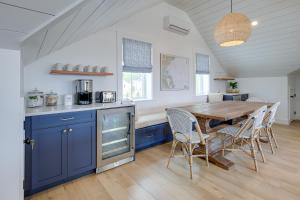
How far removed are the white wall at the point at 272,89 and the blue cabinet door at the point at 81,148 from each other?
5555 millimetres

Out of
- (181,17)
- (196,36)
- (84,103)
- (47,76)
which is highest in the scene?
(181,17)

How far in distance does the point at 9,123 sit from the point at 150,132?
2.44 m

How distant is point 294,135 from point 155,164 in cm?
361

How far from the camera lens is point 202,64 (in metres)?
5.03

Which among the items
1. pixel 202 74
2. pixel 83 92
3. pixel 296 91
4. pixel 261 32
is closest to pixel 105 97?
pixel 83 92

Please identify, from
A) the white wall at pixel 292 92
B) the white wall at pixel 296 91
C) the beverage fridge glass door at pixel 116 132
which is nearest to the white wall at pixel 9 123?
the beverage fridge glass door at pixel 116 132

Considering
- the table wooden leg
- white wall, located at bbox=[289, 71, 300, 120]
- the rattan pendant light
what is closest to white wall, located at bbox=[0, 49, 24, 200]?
the table wooden leg

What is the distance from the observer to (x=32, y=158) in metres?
1.78

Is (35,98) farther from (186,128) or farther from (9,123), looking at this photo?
(186,128)

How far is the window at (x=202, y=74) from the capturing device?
4.93m

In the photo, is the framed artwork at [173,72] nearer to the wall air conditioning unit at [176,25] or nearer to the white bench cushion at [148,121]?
the wall air conditioning unit at [176,25]

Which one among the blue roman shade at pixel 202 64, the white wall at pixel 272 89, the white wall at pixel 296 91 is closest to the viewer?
the blue roman shade at pixel 202 64

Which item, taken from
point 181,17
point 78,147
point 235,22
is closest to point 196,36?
point 181,17

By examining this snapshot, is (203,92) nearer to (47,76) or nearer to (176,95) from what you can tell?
(176,95)
